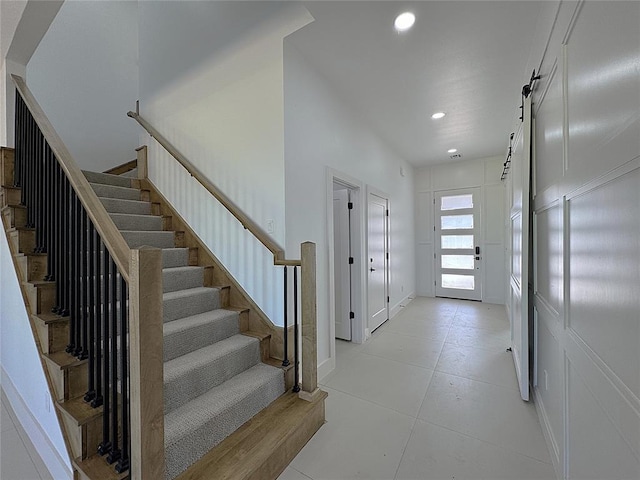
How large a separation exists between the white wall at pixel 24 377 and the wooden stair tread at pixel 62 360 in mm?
111

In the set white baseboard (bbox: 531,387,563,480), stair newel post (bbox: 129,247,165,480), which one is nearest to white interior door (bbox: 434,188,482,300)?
white baseboard (bbox: 531,387,563,480)

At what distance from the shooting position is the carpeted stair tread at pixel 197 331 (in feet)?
6.23

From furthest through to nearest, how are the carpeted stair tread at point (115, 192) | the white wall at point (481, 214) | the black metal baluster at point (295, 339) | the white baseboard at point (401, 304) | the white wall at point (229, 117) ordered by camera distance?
the white wall at point (481, 214), the white baseboard at point (401, 304), the carpeted stair tread at point (115, 192), the white wall at point (229, 117), the black metal baluster at point (295, 339)

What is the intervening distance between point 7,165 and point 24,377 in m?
1.66

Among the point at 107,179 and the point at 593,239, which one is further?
the point at 107,179

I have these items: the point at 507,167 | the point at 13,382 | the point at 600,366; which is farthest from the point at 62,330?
the point at 507,167

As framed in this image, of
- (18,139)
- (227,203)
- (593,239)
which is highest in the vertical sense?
(18,139)

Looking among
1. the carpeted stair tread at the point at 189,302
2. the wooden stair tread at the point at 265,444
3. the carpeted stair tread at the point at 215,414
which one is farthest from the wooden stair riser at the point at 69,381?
the wooden stair tread at the point at 265,444

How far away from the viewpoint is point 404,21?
2035 millimetres

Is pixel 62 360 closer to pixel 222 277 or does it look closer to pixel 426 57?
pixel 222 277

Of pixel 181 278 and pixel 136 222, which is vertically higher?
pixel 136 222

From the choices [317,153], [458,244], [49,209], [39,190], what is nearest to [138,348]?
[49,209]

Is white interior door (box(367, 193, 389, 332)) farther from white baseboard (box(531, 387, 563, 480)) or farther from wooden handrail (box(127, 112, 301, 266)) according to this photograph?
white baseboard (box(531, 387, 563, 480))

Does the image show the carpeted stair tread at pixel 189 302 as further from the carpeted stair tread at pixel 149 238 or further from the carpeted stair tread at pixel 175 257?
the carpeted stair tread at pixel 149 238
